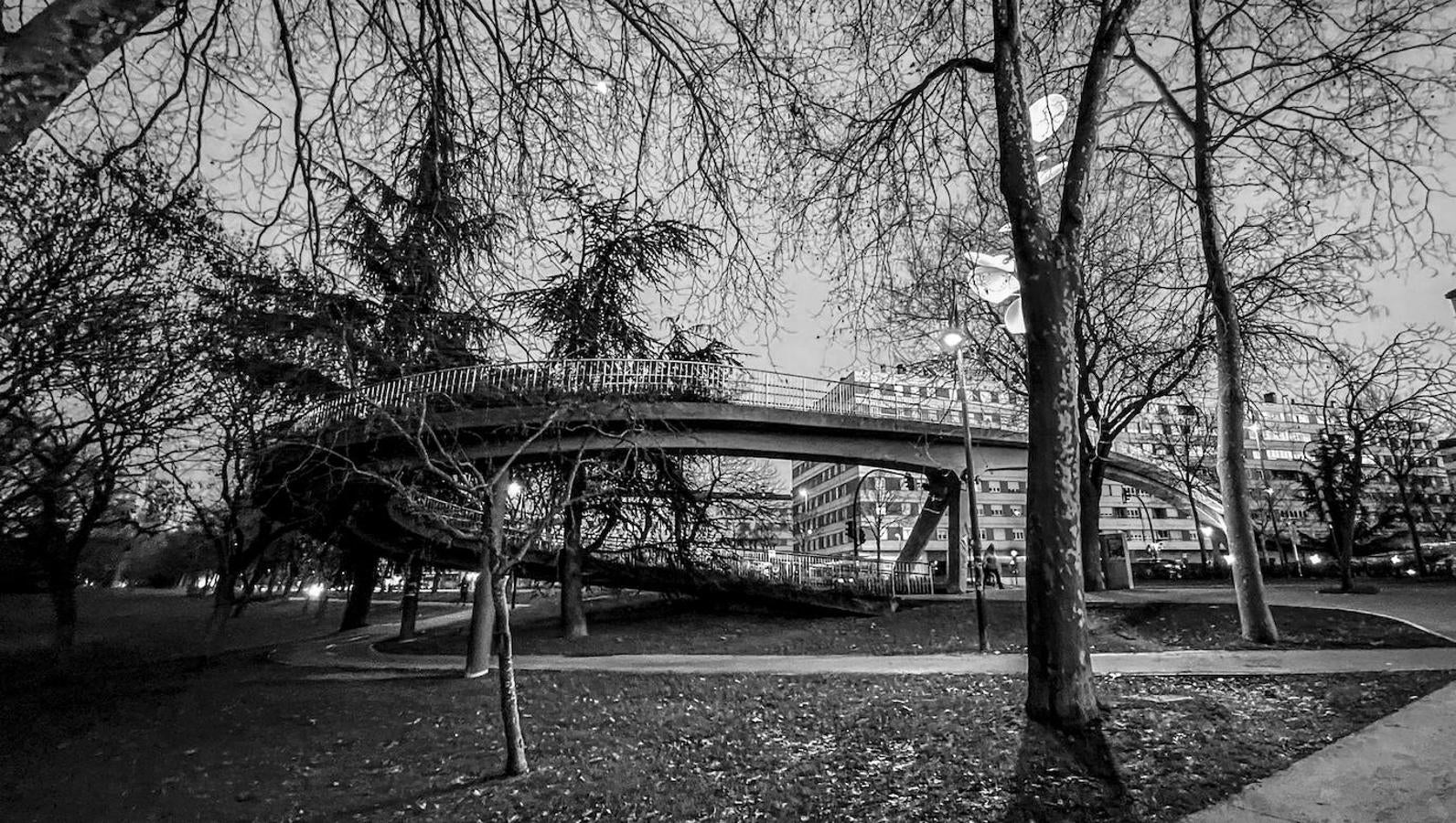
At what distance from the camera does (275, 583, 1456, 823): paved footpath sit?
13.8 ft

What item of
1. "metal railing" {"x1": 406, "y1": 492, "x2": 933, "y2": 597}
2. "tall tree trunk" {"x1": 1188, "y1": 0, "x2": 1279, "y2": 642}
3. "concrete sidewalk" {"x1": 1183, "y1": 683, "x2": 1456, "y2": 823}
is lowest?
"concrete sidewalk" {"x1": 1183, "y1": 683, "x2": 1456, "y2": 823}

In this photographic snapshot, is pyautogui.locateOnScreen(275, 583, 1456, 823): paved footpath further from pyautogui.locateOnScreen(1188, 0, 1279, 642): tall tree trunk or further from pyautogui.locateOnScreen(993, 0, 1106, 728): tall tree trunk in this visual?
pyautogui.locateOnScreen(993, 0, 1106, 728): tall tree trunk

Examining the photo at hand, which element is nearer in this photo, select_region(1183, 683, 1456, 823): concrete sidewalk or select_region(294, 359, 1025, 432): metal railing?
select_region(1183, 683, 1456, 823): concrete sidewalk

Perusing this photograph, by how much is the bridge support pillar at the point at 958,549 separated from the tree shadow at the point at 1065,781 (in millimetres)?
19765

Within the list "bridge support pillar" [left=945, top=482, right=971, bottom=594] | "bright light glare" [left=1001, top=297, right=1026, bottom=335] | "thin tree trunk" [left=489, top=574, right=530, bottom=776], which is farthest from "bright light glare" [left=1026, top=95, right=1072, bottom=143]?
"bridge support pillar" [left=945, top=482, right=971, bottom=594]

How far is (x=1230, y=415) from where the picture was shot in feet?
36.3

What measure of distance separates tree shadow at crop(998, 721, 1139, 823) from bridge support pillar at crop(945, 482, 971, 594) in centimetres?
1976

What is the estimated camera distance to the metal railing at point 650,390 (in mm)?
15953

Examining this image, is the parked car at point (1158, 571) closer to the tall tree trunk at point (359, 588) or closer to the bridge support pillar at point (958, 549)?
the bridge support pillar at point (958, 549)

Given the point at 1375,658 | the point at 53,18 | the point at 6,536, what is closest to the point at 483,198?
the point at 53,18

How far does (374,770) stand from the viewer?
7312 mm

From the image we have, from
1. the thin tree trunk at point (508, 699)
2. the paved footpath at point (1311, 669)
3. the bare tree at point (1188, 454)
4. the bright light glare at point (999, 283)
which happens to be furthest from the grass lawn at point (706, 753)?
the bare tree at point (1188, 454)

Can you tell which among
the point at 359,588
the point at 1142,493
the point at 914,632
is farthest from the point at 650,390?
the point at 1142,493

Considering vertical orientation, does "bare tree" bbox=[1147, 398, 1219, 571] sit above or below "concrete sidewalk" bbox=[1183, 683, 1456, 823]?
above
